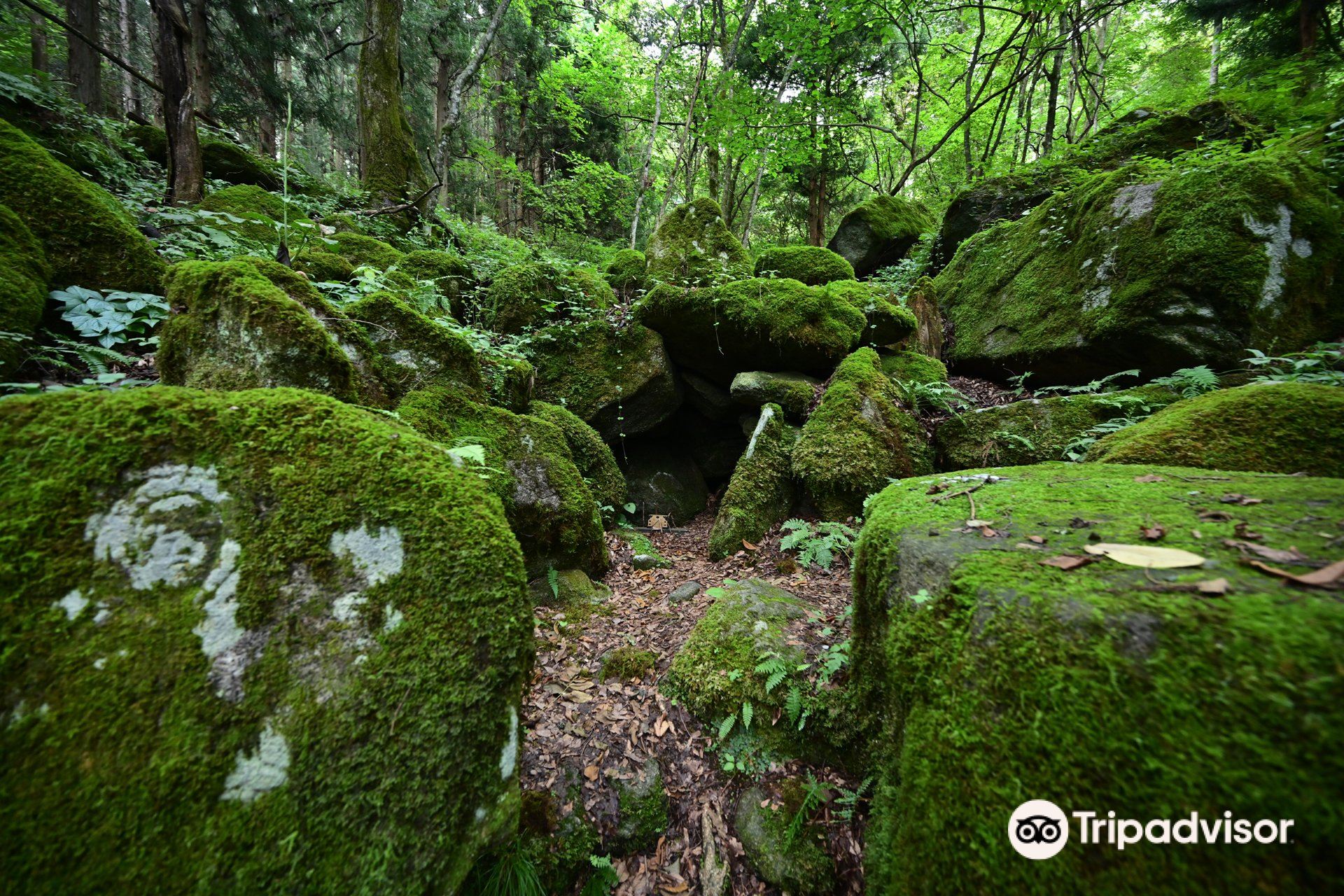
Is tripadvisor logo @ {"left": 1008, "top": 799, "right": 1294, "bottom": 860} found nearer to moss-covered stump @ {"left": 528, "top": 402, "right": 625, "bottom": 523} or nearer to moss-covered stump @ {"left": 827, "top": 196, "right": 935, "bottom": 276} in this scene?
moss-covered stump @ {"left": 528, "top": 402, "right": 625, "bottom": 523}

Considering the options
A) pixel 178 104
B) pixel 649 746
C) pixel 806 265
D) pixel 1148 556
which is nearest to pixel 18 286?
pixel 178 104

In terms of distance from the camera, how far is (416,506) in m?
2.09

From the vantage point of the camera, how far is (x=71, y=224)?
3307 millimetres

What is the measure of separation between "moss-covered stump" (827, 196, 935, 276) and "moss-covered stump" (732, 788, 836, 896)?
40.3 ft

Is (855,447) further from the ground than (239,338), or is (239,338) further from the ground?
(239,338)

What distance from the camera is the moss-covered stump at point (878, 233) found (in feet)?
37.4

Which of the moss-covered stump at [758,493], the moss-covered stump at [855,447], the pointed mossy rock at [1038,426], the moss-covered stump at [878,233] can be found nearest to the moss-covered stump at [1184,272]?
the pointed mossy rock at [1038,426]

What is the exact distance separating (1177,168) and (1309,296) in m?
2.28

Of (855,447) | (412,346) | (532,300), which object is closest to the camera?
(412,346)

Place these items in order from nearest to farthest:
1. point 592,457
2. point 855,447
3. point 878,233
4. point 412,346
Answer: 1. point 412,346
2. point 855,447
3. point 592,457
4. point 878,233

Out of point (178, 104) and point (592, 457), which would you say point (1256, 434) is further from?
point (178, 104)

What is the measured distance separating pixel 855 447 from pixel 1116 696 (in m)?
4.17

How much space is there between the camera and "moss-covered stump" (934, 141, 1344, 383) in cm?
452

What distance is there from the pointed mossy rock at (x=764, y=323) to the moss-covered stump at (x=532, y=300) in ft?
3.38
